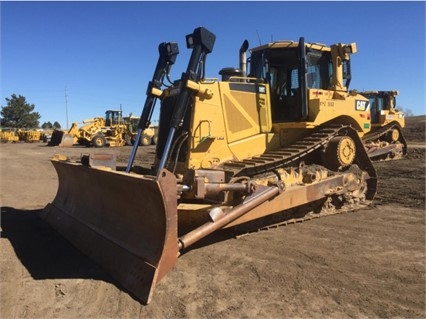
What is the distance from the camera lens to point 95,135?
3203 centimetres

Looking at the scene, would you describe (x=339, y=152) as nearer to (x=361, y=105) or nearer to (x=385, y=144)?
(x=361, y=105)

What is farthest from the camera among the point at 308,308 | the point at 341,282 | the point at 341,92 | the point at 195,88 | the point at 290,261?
the point at 341,92

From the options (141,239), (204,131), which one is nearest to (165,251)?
(141,239)

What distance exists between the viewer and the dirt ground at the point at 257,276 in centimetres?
400

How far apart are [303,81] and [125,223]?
4.09 metres

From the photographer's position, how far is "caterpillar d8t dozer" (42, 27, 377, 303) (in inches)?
191

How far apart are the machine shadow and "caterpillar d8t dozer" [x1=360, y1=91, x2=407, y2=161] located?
36.4 ft

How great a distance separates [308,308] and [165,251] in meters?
1.59

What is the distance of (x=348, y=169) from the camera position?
8281 millimetres

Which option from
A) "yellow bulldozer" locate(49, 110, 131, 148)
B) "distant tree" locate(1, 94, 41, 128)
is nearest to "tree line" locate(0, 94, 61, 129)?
"distant tree" locate(1, 94, 41, 128)

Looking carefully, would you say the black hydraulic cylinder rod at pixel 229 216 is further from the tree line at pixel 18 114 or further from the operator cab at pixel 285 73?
the tree line at pixel 18 114

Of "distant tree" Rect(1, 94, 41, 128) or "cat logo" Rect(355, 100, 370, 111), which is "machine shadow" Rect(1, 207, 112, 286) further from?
"distant tree" Rect(1, 94, 41, 128)

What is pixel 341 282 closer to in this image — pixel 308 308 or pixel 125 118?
pixel 308 308

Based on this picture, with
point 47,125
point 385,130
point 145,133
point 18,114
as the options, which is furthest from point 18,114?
point 385,130
